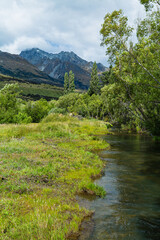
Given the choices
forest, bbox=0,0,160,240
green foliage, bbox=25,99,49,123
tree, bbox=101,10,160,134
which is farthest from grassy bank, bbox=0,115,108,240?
green foliage, bbox=25,99,49,123

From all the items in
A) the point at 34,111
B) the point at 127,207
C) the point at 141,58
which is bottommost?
the point at 127,207

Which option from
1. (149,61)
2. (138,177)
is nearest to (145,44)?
(149,61)

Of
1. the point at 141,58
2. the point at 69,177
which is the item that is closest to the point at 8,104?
the point at 141,58

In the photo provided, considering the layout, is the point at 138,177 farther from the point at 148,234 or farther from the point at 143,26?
the point at 143,26

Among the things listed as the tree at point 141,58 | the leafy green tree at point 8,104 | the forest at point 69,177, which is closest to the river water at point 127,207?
the forest at point 69,177

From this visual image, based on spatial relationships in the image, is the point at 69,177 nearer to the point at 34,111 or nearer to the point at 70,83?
the point at 34,111

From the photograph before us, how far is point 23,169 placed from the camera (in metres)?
9.41

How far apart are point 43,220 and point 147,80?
19.0 metres

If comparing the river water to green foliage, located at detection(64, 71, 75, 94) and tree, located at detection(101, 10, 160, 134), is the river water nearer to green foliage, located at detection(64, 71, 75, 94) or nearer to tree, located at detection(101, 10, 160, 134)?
tree, located at detection(101, 10, 160, 134)

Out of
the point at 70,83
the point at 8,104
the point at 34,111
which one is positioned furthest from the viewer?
the point at 70,83

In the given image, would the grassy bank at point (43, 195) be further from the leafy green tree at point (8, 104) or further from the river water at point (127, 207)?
the leafy green tree at point (8, 104)

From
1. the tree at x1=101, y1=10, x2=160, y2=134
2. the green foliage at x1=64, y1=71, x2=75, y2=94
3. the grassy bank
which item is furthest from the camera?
the green foliage at x1=64, y1=71, x2=75, y2=94

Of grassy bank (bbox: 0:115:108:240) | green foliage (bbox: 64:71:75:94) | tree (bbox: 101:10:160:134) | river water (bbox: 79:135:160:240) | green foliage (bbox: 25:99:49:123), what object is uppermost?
green foliage (bbox: 64:71:75:94)

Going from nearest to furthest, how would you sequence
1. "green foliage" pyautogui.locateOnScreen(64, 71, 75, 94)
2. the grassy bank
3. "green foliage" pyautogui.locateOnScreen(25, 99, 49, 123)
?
the grassy bank, "green foliage" pyautogui.locateOnScreen(25, 99, 49, 123), "green foliage" pyautogui.locateOnScreen(64, 71, 75, 94)
